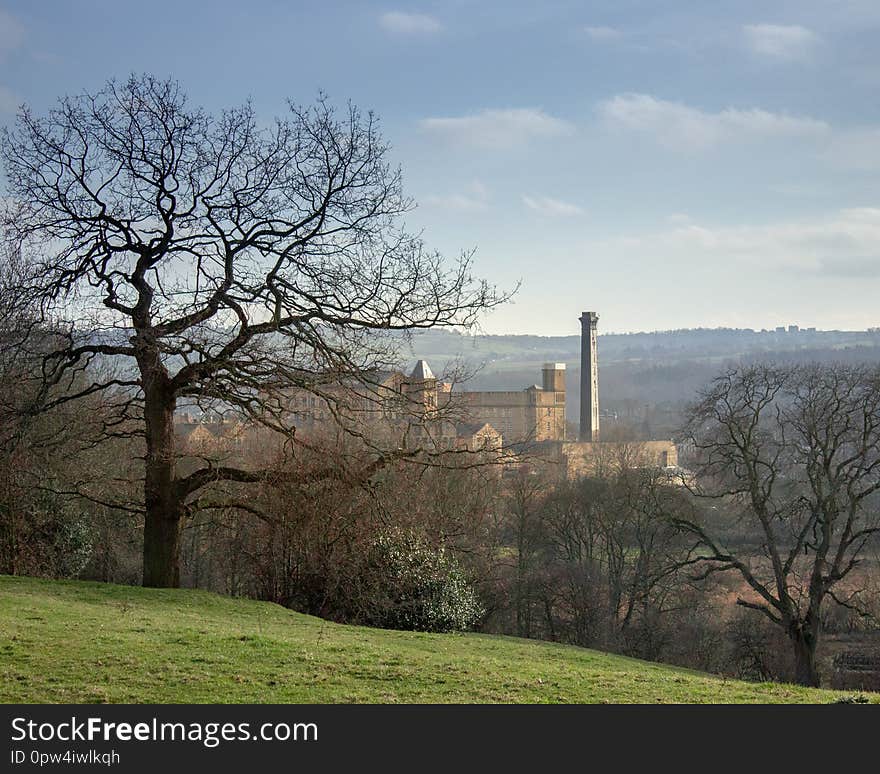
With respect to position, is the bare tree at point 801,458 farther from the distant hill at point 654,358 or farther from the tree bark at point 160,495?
the distant hill at point 654,358

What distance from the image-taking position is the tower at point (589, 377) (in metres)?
90.6

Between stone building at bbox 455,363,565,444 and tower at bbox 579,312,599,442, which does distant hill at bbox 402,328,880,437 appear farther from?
tower at bbox 579,312,599,442

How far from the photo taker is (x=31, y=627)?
11820 millimetres

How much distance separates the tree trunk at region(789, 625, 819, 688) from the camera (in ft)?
82.0

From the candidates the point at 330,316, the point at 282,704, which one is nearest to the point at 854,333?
the point at 330,316

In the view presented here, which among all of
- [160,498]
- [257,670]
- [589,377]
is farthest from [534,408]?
[257,670]

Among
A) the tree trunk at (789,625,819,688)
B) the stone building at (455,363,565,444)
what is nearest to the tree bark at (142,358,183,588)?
the tree trunk at (789,625,819,688)

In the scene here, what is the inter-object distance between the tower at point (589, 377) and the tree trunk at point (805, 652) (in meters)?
62.0

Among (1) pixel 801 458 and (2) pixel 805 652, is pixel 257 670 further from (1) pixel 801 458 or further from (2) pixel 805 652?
(1) pixel 801 458

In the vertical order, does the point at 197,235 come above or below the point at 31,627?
above

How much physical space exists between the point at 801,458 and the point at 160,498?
17430 mm

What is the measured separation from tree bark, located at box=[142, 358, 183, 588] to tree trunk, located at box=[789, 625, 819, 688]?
16.3m

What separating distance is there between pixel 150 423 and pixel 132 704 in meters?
11.1

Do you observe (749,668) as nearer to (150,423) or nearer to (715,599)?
(715,599)
